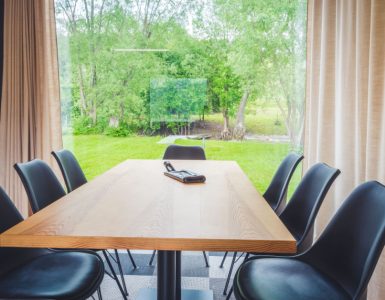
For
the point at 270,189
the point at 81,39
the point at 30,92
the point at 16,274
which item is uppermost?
the point at 81,39

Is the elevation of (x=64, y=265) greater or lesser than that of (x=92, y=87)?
lesser

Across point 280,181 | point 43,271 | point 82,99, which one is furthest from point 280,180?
point 82,99

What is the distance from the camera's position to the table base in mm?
2111

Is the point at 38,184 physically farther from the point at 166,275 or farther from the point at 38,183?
the point at 166,275

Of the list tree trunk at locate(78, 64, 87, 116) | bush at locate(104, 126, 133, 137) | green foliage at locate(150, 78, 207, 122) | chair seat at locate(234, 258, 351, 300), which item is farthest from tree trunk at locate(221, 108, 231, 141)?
chair seat at locate(234, 258, 351, 300)

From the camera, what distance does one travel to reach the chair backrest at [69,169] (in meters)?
2.24

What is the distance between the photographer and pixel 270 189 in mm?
2459

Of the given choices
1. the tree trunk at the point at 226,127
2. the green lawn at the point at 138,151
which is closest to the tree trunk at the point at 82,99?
the green lawn at the point at 138,151

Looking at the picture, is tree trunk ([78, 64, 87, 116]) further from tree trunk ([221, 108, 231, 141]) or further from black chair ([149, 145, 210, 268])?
tree trunk ([221, 108, 231, 141])

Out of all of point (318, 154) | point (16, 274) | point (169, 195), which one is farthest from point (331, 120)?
point (16, 274)

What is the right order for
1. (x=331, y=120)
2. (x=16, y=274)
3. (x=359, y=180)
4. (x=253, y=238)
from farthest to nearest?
1. (x=331, y=120)
2. (x=359, y=180)
3. (x=16, y=274)
4. (x=253, y=238)

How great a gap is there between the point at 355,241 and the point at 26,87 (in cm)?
304

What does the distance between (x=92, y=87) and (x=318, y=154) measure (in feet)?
7.57

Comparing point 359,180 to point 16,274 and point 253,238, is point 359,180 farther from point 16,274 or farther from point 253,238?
point 16,274
